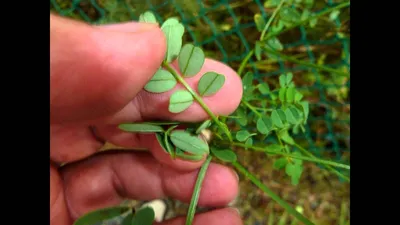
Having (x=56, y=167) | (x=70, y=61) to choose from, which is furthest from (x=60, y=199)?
(x=70, y=61)

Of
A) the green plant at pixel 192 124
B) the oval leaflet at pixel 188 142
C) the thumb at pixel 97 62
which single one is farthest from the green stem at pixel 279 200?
the thumb at pixel 97 62

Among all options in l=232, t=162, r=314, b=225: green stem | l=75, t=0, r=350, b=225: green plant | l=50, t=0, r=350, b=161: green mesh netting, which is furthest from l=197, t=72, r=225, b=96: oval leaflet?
l=50, t=0, r=350, b=161: green mesh netting

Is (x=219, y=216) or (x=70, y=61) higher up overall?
(x=70, y=61)

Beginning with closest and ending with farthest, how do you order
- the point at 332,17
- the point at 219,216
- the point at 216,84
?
1. the point at 216,84
2. the point at 219,216
3. the point at 332,17

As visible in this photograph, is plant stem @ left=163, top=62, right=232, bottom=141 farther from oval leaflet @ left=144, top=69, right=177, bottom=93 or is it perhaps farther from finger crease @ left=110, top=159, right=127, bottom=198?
finger crease @ left=110, top=159, right=127, bottom=198

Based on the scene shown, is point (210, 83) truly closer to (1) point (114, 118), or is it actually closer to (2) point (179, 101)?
(2) point (179, 101)

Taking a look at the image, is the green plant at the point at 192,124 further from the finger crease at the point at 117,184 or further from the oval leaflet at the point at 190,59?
the finger crease at the point at 117,184
